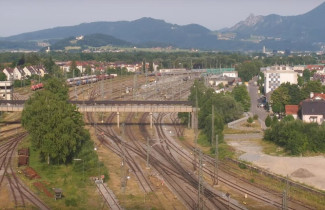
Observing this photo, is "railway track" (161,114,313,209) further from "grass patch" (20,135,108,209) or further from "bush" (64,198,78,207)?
"bush" (64,198,78,207)

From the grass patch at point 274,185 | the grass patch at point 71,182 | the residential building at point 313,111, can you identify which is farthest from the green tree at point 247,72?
the grass patch at point 71,182

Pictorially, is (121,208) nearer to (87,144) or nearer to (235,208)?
(235,208)

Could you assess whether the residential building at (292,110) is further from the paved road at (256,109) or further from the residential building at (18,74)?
the residential building at (18,74)

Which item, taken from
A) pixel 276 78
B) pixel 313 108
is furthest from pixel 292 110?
pixel 276 78

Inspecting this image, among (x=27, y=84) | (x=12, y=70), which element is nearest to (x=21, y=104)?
(x=27, y=84)

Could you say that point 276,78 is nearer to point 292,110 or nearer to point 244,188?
point 292,110
